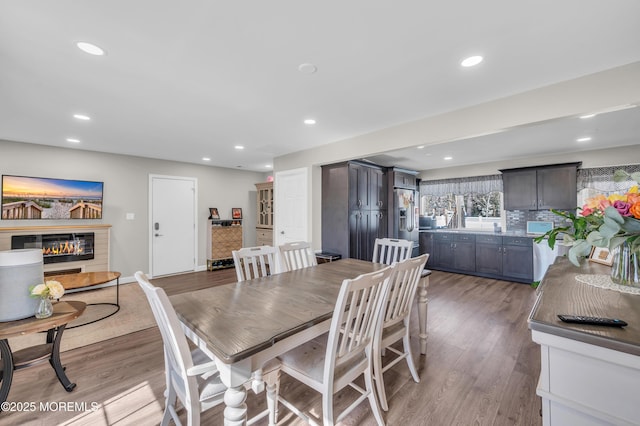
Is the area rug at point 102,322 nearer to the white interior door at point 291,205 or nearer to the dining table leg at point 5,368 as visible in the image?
the dining table leg at point 5,368

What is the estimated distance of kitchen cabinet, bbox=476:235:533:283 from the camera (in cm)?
488

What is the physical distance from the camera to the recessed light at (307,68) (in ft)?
6.71

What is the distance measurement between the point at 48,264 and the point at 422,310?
5499mm

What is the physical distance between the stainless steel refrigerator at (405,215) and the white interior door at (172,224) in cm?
438

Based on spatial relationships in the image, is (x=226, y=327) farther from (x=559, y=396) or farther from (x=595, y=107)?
(x=595, y=107)

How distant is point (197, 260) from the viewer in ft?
19.8

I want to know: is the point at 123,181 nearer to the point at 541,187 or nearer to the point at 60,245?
the point at 60,245

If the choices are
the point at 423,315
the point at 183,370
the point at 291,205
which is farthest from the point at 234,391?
the point at 291,205

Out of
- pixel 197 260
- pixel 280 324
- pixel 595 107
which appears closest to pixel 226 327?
pixel 280 324

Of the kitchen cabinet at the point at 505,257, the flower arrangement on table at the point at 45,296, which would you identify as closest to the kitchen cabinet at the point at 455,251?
the kitchen cabinet at the point at 505,257

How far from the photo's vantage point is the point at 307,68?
2082 mm

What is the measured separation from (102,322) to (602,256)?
196 inches

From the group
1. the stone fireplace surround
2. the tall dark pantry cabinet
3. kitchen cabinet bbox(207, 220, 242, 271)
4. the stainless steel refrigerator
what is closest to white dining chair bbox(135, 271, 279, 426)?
the tall dark pantry cabinet

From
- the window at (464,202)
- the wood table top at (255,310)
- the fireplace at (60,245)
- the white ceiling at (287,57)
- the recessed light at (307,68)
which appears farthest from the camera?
the window at (464,202)
